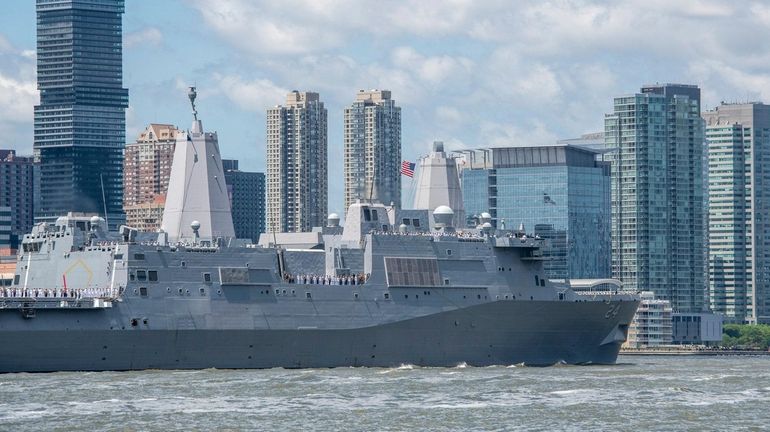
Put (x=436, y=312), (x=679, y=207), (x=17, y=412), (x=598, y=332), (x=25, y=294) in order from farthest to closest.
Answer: (x=679, y=207) → (x=598, y=332) → (x=436, y=312) → (x=25, y=294) → (x=17, y=412)

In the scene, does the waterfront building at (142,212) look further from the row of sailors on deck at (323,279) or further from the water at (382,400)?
the water at (382,400)

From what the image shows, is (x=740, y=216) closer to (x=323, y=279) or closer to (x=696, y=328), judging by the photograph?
(x=696, y=328)

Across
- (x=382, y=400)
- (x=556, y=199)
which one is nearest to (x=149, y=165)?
(x=556, y=199)

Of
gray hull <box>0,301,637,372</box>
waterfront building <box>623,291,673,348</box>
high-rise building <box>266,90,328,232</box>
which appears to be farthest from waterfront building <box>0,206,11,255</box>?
gray hull <box>0,301,637,372</box>

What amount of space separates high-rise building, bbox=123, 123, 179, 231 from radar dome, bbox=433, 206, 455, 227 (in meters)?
111

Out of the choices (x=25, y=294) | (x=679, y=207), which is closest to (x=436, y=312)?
(x=25, y=294)

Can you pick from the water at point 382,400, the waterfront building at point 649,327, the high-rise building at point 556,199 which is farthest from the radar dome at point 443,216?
the high-rise building at point 556,199

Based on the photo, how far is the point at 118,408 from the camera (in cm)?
4875

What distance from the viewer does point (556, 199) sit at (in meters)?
151

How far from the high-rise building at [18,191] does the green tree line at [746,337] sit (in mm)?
81646

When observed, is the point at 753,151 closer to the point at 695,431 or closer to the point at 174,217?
the point at 174,217

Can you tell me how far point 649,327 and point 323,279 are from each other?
74373mm

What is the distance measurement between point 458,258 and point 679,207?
310 ft

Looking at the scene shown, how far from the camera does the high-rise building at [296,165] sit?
569 feet
